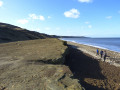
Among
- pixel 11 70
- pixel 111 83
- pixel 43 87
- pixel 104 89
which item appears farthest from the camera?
pixel 111 83

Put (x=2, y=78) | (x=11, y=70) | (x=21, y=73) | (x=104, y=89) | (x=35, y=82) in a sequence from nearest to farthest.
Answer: (x=35, y=82) < (x=2, y=78) < (x=21, y=73) < (x=11, y=70) < (x=104, y=89)

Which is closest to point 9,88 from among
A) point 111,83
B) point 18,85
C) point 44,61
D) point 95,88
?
point 18,85

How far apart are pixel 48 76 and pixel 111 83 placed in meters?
7.65

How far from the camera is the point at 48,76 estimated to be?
604 centimetres

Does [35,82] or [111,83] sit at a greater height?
[35,82]

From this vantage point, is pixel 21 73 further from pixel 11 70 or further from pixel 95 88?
pixel 95 88

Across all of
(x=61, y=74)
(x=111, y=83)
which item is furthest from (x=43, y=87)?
(x=111, y=83)

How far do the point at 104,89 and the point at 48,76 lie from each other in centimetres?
605

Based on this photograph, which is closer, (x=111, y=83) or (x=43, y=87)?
(x=43, y=87)

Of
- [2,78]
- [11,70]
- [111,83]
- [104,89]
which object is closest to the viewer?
[2,78]

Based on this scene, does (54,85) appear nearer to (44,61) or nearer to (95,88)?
(44,61)

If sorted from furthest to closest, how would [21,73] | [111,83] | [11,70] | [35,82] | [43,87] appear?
[111,83] < [11,70] < [21,73] < [35,82] < [43,87]

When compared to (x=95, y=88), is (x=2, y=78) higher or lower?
higher

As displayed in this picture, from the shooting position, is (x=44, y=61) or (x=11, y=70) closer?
(x=11, y=70)
